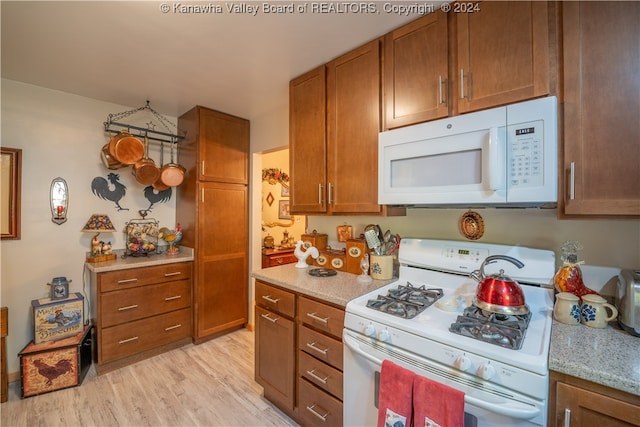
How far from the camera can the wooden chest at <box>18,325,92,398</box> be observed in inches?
79.4

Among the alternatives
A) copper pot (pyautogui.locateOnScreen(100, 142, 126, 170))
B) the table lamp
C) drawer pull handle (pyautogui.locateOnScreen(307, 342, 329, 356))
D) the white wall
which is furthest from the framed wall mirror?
drawer pull handle (pyautogui.locateOnScreen(307, 342, 329, 356))

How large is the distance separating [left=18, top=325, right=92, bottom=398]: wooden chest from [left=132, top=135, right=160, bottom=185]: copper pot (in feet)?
4.72

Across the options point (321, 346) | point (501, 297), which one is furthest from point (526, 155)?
point (321, 346)

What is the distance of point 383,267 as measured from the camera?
179 cm

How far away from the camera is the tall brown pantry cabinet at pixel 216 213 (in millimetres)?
2809

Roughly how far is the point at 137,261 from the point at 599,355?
307cm

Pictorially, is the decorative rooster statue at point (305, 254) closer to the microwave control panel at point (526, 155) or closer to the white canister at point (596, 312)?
the microwave control panel at point (526, 155)

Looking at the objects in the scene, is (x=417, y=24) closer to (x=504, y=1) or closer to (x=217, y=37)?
(x=504, y=1)

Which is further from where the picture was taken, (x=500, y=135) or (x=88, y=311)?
(x=88, y=311)

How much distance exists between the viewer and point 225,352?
8.86 feet

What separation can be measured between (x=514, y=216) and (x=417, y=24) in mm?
1172

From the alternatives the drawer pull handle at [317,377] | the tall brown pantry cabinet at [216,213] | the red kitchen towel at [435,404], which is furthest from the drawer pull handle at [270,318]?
the tall brown pantry cabinet at [216,213]

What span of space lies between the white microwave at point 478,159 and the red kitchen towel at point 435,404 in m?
0.78

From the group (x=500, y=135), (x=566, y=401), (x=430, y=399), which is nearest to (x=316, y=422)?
(x=430, y=399)
